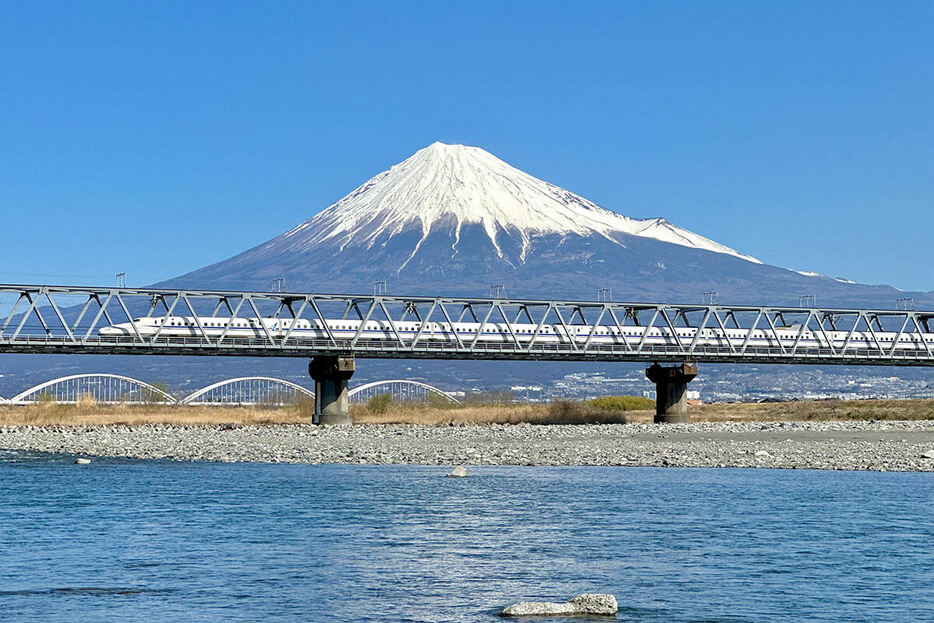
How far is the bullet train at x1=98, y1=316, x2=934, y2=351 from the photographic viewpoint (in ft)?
362

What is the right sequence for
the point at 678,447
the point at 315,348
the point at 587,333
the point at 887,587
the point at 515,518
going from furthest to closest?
1. the point at 587,333
2. the point at 315,348
3. the point at 678,447
4. the point at 515,518
5. the point at 887,587

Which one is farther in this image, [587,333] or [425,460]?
[587,333]

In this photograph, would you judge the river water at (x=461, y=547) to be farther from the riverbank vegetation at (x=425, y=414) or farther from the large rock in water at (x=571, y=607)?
the riverbank vegetation at (x=425, y=414)

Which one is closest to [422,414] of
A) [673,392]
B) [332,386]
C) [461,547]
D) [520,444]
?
[332,386]

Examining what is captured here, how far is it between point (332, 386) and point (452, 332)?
79.5 ft

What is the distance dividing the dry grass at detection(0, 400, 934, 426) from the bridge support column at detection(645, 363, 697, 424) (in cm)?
344

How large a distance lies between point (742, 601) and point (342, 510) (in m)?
16.4

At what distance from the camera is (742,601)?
24.4 meters

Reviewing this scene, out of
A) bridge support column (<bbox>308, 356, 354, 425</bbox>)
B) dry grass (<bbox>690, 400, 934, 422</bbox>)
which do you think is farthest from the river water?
dry grass (<bbox>690, 400, 934, 422</bbox>)

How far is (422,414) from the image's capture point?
11188cm

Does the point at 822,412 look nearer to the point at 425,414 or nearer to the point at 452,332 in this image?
the point at 452,332

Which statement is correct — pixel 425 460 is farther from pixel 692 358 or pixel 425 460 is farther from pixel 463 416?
pixel 692 358

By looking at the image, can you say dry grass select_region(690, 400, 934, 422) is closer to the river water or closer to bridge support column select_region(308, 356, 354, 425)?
bridge support column select_region(308, 356, 354, 425)

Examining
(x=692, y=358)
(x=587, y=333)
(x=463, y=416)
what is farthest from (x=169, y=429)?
(x=587, y=333)
